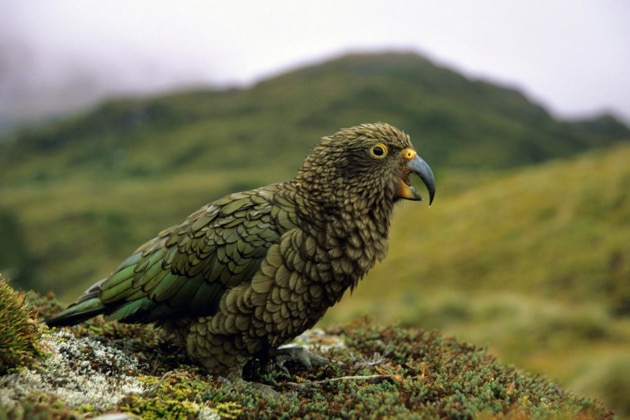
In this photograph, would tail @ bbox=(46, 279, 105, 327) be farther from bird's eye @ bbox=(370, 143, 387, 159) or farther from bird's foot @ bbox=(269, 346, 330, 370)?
bird's eye @ bbox=(370, 143, 387, 159)

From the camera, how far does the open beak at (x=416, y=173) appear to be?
214 inches

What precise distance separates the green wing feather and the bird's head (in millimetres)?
547

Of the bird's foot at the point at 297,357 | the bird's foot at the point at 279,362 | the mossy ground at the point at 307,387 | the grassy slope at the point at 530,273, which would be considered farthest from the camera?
the grassy slope at the point at 530,273

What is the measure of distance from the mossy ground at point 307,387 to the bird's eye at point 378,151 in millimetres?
2079

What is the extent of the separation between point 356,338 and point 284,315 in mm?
2369

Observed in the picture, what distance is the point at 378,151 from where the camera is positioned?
5.39 meters

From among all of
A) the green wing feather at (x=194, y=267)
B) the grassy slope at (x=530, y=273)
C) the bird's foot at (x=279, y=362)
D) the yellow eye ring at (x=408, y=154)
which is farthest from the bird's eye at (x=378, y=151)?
the grassy slope at (x=530, y=273)

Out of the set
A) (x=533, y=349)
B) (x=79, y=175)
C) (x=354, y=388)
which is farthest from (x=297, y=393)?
Result: (x=79, y=175)

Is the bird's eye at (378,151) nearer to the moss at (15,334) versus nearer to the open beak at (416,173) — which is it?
the open beak at (416,173)

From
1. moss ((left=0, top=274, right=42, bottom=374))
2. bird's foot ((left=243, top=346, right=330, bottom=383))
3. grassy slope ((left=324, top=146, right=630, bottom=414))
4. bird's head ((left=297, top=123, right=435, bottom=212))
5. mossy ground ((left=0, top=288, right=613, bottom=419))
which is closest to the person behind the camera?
Answer: mossy ground ((left=0, top=288, right=613, bottom=419))

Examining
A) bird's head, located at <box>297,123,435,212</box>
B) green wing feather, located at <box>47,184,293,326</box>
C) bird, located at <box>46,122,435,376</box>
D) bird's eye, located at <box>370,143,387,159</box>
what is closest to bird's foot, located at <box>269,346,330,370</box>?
bird, located at <box>46,122,435,376</box>

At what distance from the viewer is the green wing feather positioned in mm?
5125

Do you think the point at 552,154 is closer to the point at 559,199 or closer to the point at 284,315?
the point at 559,199

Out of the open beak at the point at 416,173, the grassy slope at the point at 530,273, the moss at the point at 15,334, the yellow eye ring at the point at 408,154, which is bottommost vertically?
the grassy slope at the point at 530,273
